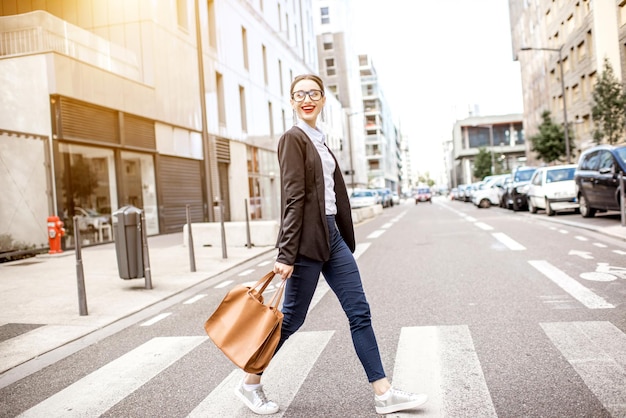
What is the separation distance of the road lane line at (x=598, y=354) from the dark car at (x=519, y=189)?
1955 centimetres

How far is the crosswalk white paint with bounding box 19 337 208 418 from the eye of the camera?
11.8 ft

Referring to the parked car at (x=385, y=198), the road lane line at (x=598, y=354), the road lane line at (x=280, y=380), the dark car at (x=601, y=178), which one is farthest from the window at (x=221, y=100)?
the parked car at (x=385, y=198)

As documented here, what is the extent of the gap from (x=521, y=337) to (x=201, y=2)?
75.8 feet

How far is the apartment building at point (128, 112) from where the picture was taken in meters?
14.8

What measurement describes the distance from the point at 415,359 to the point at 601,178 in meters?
12.1

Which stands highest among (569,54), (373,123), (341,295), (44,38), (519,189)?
(373,123)

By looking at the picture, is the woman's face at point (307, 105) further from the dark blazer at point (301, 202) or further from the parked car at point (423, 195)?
the parked car at point (423, 195)

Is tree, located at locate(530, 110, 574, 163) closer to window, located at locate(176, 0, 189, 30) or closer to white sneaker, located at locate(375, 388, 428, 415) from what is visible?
window, located at locate(176, 0, 189, 30)

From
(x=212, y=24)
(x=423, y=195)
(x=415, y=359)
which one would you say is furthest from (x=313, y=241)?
(x=423, y=195)

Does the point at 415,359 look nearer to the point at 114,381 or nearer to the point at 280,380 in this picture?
the point at 280,380

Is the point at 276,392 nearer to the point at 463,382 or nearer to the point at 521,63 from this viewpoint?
the point at 463,382

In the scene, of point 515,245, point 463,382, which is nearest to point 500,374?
point 463,382

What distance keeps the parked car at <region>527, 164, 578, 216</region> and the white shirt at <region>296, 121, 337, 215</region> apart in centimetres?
1683

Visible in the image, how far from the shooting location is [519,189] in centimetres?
2380
